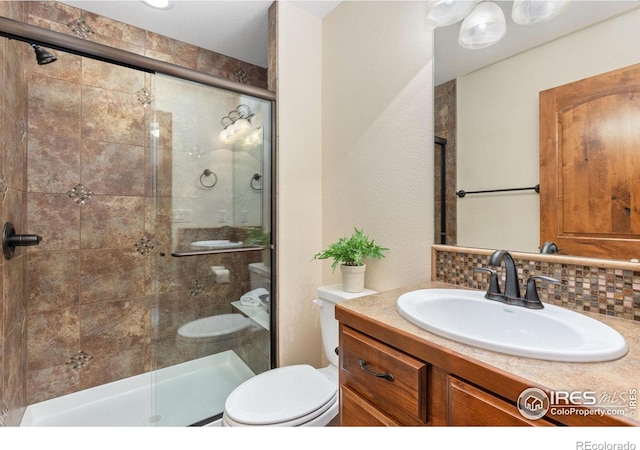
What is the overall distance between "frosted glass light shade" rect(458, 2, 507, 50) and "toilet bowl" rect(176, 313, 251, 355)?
5.74ft

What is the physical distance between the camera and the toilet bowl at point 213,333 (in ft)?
5.09

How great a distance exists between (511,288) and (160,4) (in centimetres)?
233

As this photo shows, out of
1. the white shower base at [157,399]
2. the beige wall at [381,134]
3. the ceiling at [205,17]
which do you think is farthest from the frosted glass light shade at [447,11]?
the white shower base at [157,399]

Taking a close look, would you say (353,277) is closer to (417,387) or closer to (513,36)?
(417,387)

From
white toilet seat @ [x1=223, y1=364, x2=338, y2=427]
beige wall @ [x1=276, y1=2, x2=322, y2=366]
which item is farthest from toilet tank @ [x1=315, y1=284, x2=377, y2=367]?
beige wall @ [x1=276, y1=2, x2=322, y2=366]

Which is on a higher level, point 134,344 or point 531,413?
point 531,413

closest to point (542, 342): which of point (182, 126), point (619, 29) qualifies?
point (619, 29)

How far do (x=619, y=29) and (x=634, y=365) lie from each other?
3.02ft

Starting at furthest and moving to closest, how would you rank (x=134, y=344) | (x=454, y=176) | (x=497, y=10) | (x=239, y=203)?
1. (x=134, y=344)
2. (x=239, y=203)
3. (x=454, y=176)
4. (x=497, y=10)

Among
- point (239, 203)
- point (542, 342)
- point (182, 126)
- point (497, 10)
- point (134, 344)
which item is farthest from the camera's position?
point (134, 344)

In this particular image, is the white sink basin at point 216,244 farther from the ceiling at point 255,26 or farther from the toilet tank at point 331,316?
the ceiling at point 255,26

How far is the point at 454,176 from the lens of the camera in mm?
1242

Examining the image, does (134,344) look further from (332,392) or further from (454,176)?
(454,176)
